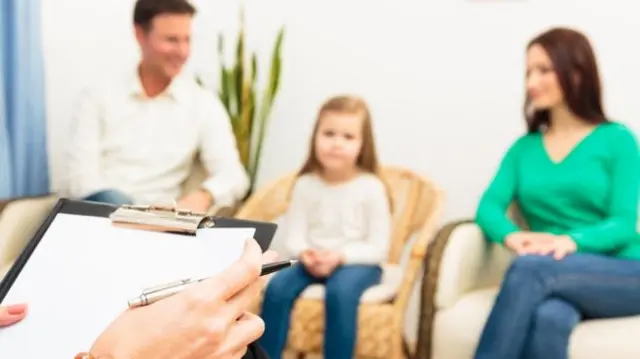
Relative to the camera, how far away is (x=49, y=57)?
11.1 feet

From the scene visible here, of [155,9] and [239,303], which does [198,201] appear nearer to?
[155,9]

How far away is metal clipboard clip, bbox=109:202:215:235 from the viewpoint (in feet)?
3.50

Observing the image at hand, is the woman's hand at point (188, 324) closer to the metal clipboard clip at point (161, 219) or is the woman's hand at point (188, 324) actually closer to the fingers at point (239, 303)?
the fingers at point (239, 303)

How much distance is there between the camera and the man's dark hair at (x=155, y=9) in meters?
2.87

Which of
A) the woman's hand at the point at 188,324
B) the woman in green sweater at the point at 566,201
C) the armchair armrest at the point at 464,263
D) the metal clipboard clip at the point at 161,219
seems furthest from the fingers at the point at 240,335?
the armchair armrest at the point at 464,263

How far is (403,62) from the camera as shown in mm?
3242

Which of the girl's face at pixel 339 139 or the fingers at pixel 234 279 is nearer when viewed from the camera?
the fingers at pixel 234 279

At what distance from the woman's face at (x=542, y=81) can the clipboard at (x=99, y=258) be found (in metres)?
1.71

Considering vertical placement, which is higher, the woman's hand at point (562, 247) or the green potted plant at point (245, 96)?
the green potted plant at point (245, 96)

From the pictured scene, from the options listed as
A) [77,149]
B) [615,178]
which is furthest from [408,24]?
[77,149]

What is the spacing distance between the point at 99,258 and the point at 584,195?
185 cm

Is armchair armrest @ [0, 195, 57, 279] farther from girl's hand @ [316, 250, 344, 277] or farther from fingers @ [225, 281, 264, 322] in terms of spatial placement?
fingers @ [225, 281, 264, 322]

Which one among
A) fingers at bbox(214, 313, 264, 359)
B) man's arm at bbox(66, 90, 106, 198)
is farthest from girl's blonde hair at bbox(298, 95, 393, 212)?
fingers at bbox(214, 313, 264, 359)

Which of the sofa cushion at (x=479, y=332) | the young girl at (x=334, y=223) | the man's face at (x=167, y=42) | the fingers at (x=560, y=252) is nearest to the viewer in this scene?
the sofa cushion at (x=479, y=332)
